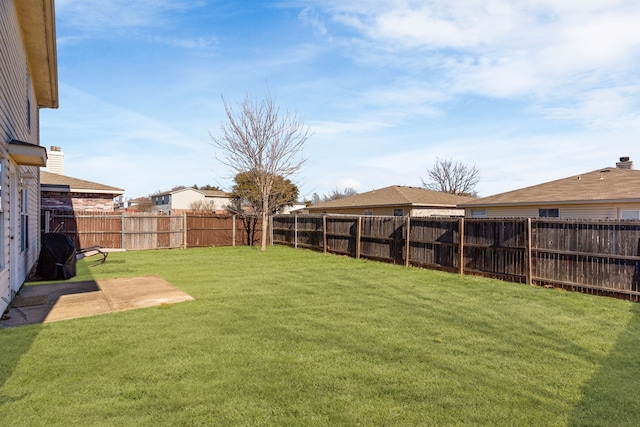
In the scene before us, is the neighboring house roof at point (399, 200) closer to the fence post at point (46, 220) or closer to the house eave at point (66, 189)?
the house eave at point (66, 189)

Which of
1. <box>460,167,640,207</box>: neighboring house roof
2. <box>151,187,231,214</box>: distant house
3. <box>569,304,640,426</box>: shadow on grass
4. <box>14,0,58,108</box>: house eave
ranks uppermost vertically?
<box>14,0,58,108</box>: house eave

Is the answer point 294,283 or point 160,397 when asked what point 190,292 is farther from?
point 160,397

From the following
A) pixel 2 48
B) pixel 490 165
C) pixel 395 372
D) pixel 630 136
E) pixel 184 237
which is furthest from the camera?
pixel 490 165

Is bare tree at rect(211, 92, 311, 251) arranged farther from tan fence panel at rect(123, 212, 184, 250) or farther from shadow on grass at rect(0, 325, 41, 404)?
shadow on grass at rect(0, 325, 41, 404)

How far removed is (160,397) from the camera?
120 inches

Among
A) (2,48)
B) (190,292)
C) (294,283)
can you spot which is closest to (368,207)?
(294,283)

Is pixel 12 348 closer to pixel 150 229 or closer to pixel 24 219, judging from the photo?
pixel 24 219

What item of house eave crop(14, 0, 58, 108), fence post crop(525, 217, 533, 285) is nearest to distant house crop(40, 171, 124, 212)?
house eave crop(14, 0, 58, 108)

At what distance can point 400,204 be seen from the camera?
76.2 ft

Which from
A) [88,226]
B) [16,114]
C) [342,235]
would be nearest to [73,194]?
[88,226]

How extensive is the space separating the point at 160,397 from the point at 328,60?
1411 centimetres

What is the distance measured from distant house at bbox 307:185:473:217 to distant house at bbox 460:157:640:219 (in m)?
4.13

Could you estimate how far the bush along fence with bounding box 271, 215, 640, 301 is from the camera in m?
7.50

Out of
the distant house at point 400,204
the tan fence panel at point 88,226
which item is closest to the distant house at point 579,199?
the distant house at point 400,204
